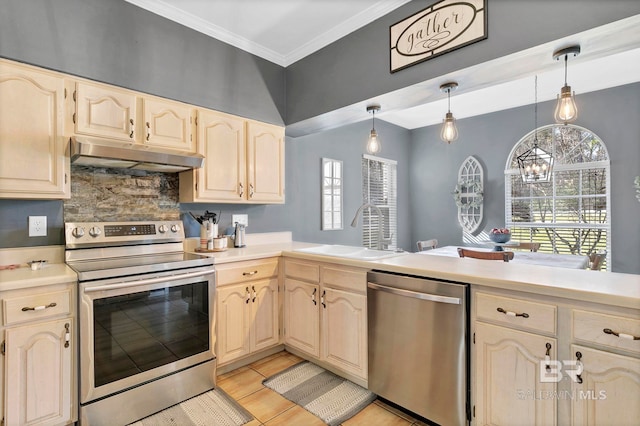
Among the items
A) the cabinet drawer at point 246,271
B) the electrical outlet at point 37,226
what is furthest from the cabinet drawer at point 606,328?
the electrical outlet at point 37,226

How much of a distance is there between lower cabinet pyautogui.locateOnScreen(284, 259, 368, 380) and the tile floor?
25cm

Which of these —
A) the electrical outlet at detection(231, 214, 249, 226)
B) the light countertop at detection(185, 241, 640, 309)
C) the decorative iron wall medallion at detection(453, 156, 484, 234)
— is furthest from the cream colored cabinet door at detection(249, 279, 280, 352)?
the decorative iron wall medallion at detection(453, 156, 484, 234)

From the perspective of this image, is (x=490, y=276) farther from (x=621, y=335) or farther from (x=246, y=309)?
(x=246, y=309)

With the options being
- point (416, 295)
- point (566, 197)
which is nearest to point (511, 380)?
point (416, 295)

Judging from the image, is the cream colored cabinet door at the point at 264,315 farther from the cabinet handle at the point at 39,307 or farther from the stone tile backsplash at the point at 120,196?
the cabinet handle at the point at 39,307

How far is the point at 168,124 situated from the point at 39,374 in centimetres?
171

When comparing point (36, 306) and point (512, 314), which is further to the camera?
point (36, 306)

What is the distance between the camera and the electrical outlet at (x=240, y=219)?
3.01 m

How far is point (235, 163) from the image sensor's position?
9.00 feet

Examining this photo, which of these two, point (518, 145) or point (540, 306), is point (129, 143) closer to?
point (540, 306)

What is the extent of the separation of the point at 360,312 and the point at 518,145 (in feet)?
13.9

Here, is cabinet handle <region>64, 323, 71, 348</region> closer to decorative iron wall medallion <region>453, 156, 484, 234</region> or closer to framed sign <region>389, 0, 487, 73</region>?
framed sign <region>389, 0, 487, 73</region>

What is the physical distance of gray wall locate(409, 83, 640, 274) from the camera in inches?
156

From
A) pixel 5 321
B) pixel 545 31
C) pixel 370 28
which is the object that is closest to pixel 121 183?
pixel 5 321
